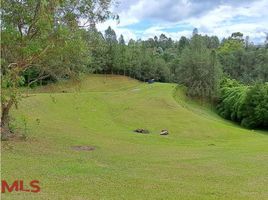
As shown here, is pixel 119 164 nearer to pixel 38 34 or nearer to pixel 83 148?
→ pixel 83 148

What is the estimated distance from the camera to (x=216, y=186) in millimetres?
15648

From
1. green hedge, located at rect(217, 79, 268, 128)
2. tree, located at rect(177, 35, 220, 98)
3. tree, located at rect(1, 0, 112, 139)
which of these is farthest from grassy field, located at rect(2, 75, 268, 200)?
tree, located at rect(177, 35, 220, 98)

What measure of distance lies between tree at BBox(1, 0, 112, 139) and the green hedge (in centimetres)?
5154

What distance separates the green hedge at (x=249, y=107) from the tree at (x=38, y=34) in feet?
169

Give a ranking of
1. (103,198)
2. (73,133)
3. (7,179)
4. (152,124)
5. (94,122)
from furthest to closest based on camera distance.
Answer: (152,124) < (94,122) < (73,133) < (7,179) < (103,198)

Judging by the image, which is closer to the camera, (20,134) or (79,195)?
(79,195)

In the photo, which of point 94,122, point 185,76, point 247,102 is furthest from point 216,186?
point 185,76

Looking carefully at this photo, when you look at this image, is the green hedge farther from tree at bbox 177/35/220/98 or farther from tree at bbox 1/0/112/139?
tree at bbox 1/0/112/139

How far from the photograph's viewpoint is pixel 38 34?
68.7 feet

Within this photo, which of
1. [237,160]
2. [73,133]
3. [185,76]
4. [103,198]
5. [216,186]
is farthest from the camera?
[185,76]

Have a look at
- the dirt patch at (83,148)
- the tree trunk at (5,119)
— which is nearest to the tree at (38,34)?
the tree trunk at (5,119)

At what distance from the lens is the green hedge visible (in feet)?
227

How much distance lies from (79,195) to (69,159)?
7.44 m

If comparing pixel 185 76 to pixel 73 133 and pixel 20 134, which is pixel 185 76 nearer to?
pixel 73 133
